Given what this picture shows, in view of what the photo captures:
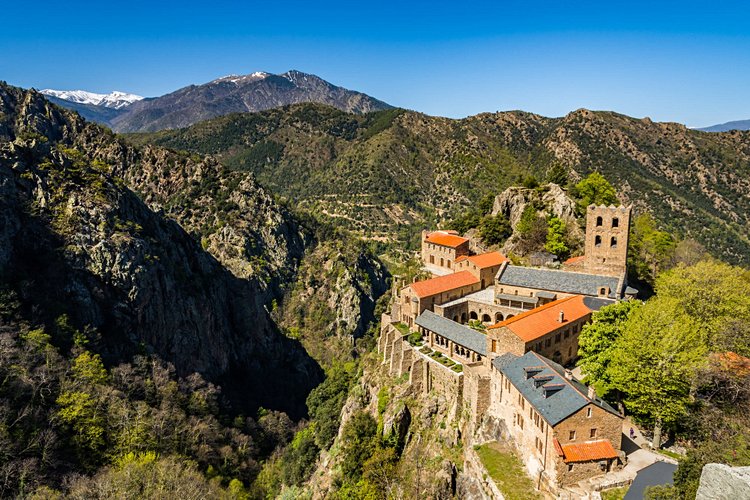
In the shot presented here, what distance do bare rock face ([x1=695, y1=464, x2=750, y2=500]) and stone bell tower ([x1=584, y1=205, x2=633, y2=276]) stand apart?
49117mm

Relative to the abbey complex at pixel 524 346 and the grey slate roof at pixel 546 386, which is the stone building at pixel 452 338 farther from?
the grey slate roof at pixel 546 386

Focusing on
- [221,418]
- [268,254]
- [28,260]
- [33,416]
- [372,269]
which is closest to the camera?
[33,416]

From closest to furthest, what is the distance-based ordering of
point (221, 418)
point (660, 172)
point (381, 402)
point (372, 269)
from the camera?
point (381, 402), point (221, 418), point (372, 269), point (660, 172)

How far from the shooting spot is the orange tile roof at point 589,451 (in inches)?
1193

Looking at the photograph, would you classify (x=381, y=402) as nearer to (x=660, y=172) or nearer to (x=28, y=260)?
(x=28, y=260)

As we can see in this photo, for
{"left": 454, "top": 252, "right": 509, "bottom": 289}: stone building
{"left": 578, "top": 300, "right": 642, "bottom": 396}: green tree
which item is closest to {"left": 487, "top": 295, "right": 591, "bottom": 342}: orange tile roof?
{"left": 578, "top": 300, "right": 642, "bottom": 396}: green tree

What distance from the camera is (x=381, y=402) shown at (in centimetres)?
5131

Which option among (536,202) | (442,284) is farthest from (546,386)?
(536,202)

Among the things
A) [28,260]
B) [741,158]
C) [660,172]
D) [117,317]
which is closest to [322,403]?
[117,317]

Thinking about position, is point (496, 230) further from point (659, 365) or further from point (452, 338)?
point (659, 365)

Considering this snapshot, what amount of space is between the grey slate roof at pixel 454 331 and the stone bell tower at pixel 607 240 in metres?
17.9

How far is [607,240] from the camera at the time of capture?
54.6 metres

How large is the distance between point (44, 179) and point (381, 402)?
66.9 metres

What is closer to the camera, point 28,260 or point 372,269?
point 28,260
